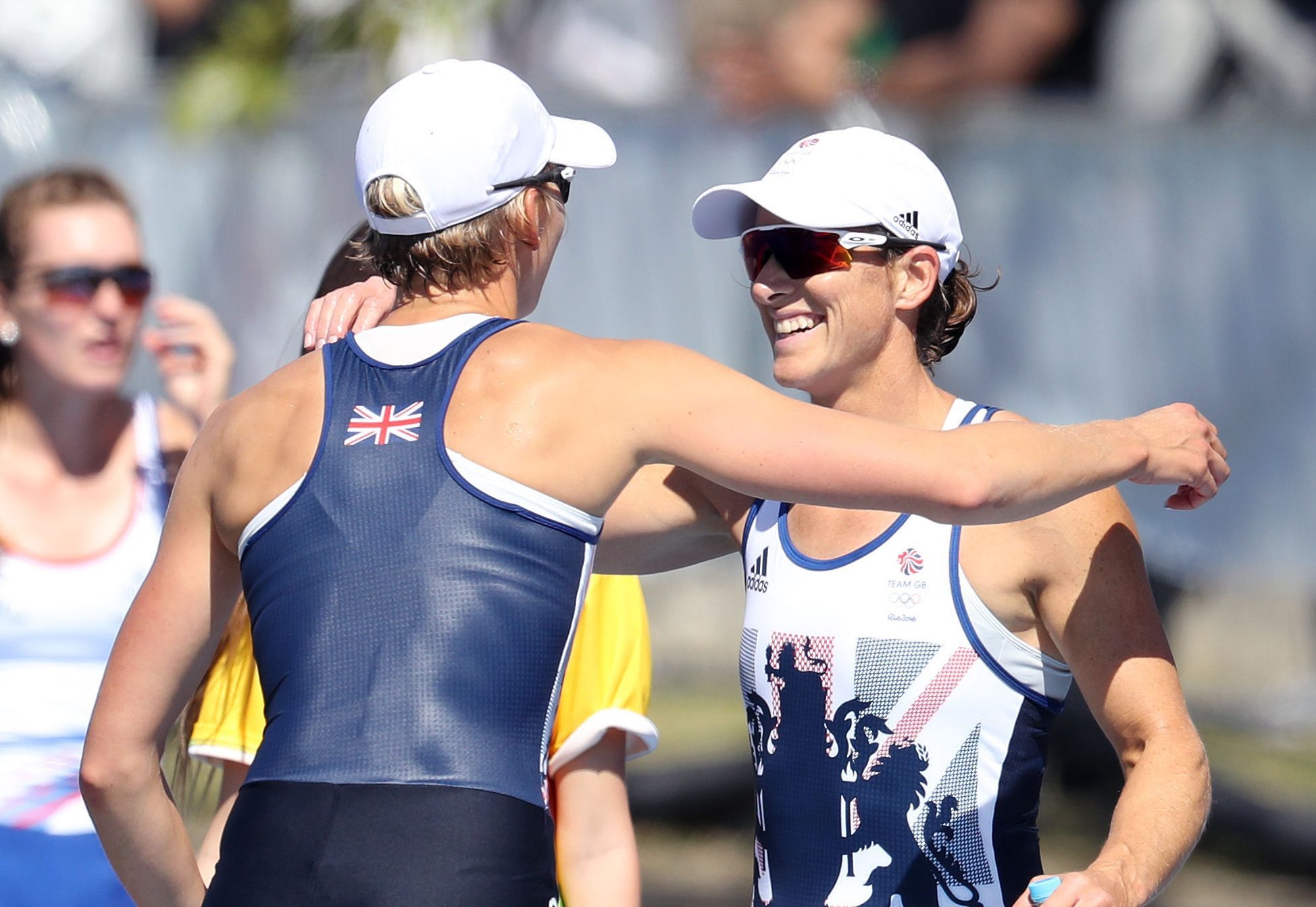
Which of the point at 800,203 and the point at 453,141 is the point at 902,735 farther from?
the point at 453,141

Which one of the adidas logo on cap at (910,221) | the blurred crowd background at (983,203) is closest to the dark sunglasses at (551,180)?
the adidas logo on cap at (910,221)

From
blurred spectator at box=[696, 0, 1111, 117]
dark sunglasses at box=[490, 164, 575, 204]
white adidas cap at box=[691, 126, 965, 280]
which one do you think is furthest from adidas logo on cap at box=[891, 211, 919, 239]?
blurred spectator at box=[696, 0, 1111, 117]

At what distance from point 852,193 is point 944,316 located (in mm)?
363

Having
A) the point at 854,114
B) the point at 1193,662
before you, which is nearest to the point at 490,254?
the point at 854,114

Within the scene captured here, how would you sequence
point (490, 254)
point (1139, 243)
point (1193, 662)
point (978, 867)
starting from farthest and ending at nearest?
point (1193, 662), point (1139, 243), point (978, 867), point (490, 254)

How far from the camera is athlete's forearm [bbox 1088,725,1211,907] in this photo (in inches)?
84.3

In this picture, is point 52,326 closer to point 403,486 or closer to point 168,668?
point 168,668

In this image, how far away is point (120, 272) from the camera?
3.63 m

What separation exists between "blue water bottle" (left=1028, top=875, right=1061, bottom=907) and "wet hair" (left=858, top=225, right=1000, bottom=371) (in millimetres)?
1038

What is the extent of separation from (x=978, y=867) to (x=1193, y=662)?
617 cm

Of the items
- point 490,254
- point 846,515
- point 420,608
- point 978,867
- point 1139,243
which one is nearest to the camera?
point 420,608

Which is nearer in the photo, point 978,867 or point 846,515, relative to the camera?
point 978,867

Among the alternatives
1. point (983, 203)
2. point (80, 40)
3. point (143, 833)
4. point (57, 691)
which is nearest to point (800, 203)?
point (143, 833)

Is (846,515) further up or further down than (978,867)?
further up
